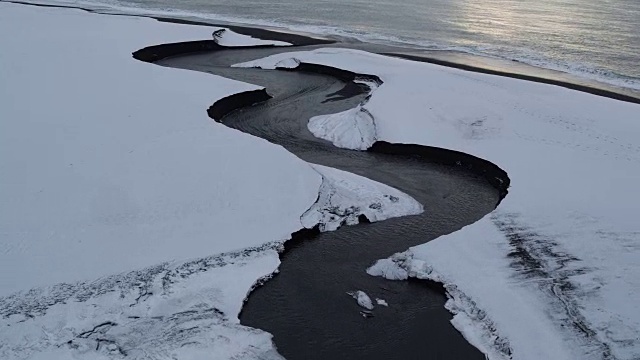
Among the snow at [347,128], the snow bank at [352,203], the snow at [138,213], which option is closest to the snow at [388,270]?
the snow bank at [352,203]

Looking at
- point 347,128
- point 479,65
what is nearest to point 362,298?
point 347,128

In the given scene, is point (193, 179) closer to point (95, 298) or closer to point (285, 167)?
point (285, 167)

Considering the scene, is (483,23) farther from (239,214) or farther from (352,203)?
(239,214)

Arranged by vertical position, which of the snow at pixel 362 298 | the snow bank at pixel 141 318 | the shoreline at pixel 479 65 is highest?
the shoreline at pixel 479 65

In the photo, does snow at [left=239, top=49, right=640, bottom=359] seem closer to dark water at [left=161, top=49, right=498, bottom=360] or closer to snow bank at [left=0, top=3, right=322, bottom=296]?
dark water at [left=161, top=49, right=498, bottom=360]

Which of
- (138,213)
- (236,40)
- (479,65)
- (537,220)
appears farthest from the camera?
(236,40)

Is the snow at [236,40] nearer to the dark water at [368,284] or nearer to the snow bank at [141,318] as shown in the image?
the dark water at [368,284]
